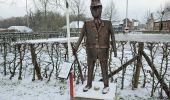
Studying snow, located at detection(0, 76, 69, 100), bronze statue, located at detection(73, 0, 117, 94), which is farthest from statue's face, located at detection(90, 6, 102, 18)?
snow, located at detection(0, 76, 69, 100)

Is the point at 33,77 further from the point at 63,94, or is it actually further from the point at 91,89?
the point at 91,89

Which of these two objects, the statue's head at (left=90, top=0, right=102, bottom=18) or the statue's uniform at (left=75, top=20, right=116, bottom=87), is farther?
the statue's uniform at (left=75, top=20, right=116, bottom=87)

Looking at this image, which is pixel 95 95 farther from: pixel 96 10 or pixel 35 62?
pixel 35 62

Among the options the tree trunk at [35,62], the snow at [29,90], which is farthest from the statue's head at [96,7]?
the tree trunk at [35,62]

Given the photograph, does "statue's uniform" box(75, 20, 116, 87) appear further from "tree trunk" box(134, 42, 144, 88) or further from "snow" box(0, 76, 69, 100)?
"tree trunk" box(134, 42, 144, 88)

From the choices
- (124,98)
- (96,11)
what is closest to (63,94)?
(124,98)

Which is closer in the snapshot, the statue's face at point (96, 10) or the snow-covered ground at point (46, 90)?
the statue's face at point (96, 10)

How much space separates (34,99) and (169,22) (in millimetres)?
54284

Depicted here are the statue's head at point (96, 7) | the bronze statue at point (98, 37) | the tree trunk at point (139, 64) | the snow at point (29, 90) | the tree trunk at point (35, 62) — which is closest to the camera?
the statue's head at point (96, 7)

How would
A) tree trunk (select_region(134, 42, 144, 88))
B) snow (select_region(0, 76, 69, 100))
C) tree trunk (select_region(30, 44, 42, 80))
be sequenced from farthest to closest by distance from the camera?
tree trunk (select_region(30, 44, 42, 80)), tree trunk (select_region(134, 42, 144, 88)), snow (select_region(0, 76, 69, 100))

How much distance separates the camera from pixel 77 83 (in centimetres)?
727

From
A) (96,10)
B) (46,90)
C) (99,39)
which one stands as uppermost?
(96,10)

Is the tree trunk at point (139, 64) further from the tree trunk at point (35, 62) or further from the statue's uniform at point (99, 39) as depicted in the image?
the tree trunk at point (35, 62)

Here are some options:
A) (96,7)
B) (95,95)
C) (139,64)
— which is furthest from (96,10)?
(139,64)
